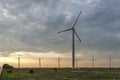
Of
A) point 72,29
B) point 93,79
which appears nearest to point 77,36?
point 72,29

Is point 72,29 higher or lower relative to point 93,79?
higher

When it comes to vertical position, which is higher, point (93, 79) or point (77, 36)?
point (77, 36)

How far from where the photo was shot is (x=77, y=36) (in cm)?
16350

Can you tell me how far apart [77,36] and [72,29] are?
36.9 ft

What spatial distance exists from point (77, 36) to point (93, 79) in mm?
73627

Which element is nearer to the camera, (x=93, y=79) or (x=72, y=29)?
(x=93, y=79)

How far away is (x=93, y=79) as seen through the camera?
90.7 metres

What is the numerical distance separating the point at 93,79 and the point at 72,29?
6373 centimetres

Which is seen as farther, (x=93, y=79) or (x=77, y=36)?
(x=77, y=36)

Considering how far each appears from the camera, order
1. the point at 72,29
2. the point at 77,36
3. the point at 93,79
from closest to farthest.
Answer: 1. the point at 93,79
2. the point at 72,29
3. the point at 77,36

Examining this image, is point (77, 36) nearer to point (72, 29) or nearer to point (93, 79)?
point (72, 29)

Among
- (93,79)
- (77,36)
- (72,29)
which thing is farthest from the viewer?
(77,36)
